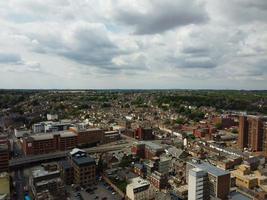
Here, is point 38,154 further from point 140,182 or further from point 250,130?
point 250,130

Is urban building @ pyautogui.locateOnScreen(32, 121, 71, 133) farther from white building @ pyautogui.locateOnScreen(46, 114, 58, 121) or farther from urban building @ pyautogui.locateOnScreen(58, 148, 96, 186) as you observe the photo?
urban building @ pyautogui.locateOnScreen(58, 148, 96, 186)

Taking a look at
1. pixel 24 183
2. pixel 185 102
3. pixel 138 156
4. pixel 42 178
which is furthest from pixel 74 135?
pixel 185 102

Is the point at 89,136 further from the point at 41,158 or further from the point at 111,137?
the point at 41,158

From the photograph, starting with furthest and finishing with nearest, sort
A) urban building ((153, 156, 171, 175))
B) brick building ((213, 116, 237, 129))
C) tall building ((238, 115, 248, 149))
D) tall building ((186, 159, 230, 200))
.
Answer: brick building ((213, 116, 237, 129)) → tall building ((238, 115, 248, 149)) → urban building ((153, 156, 171, 175)) → tall building ((186, 159, 230, 200))

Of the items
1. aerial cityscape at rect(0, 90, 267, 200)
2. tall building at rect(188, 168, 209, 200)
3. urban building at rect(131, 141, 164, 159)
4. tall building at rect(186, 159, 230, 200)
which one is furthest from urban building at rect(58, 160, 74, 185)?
tall building at rect(186, 159, 230, 200)

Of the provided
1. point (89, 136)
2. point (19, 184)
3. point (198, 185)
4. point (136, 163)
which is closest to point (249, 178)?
point (198, 185)

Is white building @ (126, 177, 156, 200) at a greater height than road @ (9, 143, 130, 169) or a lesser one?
greater

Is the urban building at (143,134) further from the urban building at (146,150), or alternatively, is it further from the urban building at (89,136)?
the urban building at (146,150)
